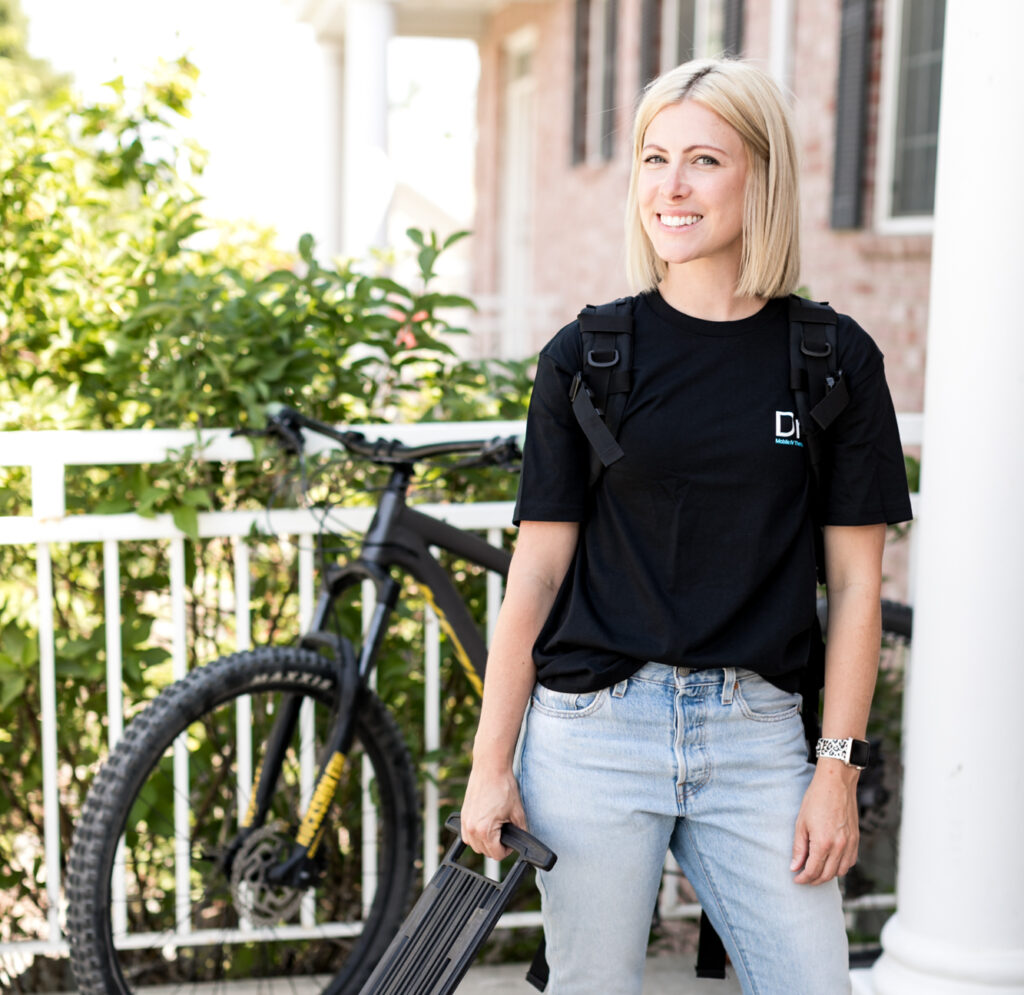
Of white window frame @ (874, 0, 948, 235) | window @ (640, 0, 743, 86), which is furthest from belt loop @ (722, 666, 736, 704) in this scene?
window @ (640, 0, 743, 86)

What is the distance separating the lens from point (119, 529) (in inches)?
111

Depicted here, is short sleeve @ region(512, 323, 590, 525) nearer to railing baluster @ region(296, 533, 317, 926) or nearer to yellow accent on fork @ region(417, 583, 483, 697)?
yellow accent on fork @ region(417, 583, 483, 697)

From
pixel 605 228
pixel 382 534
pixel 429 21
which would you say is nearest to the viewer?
pixel 382 534

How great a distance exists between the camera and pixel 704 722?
181 centimetres

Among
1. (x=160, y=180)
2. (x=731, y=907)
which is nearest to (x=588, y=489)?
(x=731, y=907)

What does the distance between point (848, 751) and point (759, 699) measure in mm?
135

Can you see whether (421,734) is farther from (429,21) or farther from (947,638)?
(429,21)

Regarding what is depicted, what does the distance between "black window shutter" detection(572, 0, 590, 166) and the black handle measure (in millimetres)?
10222

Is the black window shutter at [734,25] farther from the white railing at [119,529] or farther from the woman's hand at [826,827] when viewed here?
the woman's hand at [826,827]

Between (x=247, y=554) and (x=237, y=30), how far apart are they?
17.6 m

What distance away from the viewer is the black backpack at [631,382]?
1.80m

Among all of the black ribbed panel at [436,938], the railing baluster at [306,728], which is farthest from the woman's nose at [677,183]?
the railing baluster at [306,728]

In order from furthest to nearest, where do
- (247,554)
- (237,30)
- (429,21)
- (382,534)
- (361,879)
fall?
1. (237,30)
2. (429,21)
3. (361,879)
4. (247,554)
5. (382,534)

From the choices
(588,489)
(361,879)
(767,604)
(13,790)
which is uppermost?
(588,489)
